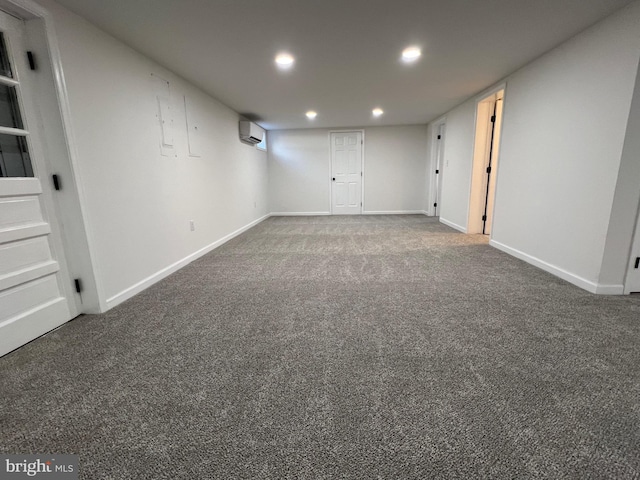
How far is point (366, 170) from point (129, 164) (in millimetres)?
5774

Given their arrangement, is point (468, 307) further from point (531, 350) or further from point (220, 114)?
point (220, 114)

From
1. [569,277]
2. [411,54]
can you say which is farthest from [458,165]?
[569,277]

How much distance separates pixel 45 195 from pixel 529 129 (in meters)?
4.52

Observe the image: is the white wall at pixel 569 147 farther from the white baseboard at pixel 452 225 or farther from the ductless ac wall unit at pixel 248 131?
the ductless ac wall unit at pixel 248 131

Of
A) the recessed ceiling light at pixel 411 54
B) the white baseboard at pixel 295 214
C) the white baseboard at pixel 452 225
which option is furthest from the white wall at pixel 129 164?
the white baseboard at pixel 452 225

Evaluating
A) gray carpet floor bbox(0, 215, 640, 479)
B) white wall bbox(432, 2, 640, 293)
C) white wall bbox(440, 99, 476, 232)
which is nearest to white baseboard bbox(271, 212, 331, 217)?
white wall bbox(440, 99, 476, 232)

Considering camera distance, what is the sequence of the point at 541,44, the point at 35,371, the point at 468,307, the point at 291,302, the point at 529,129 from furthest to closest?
the point at 529,129, the point at 541,44, the point at 291,302, the point at 468,307, the point at 35,371

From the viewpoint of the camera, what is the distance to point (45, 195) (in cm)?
197

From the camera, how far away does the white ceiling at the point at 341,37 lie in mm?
2049

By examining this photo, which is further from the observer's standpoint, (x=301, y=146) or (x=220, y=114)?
(x=301, y=146)

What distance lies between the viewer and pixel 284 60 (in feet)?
9.71

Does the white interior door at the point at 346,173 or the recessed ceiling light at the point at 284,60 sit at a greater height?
the recessed ceiling light at the point at 284,60

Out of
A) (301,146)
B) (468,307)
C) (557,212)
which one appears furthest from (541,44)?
(301,146)

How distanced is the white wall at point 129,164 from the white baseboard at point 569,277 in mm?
Answer: 3982
